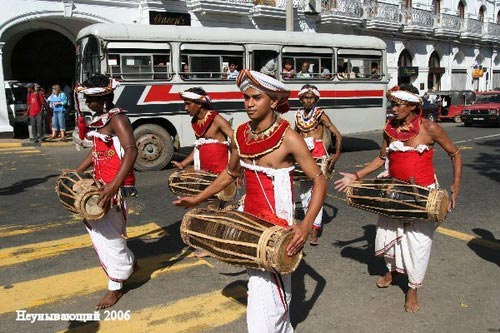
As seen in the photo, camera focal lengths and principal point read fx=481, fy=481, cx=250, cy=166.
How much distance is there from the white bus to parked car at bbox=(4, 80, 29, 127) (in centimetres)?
772

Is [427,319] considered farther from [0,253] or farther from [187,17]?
[187,17]

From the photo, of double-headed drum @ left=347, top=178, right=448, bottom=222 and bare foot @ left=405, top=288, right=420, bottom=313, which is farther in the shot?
bare foot @ left=405, top=288, right=420, bottom=313

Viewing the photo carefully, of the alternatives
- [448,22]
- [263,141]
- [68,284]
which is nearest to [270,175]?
[263,141]

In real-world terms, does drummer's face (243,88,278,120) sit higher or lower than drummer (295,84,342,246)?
higher

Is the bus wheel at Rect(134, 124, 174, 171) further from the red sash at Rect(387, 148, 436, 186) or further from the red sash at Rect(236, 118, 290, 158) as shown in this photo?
the red sash at Rect(236, 118, 290, 158)

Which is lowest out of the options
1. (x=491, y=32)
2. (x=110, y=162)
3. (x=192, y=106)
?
(x=110, y=162)

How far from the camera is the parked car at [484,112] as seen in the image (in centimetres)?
2117

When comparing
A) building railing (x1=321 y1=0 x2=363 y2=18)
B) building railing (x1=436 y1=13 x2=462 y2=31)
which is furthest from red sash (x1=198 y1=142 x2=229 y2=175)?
building railing (x1=436 y1=13 x2=462 y2=31)

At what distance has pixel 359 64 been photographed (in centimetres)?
1477

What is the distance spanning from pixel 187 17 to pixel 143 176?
12.2 m

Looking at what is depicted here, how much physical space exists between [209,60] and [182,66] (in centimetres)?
73

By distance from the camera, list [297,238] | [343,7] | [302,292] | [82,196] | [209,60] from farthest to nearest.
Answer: [343,7] < [209,60] < [302,292] < [82,196] < [297,238]

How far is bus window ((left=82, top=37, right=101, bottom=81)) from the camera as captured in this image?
11.0 meters

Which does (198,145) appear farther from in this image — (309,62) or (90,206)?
(309,62)
